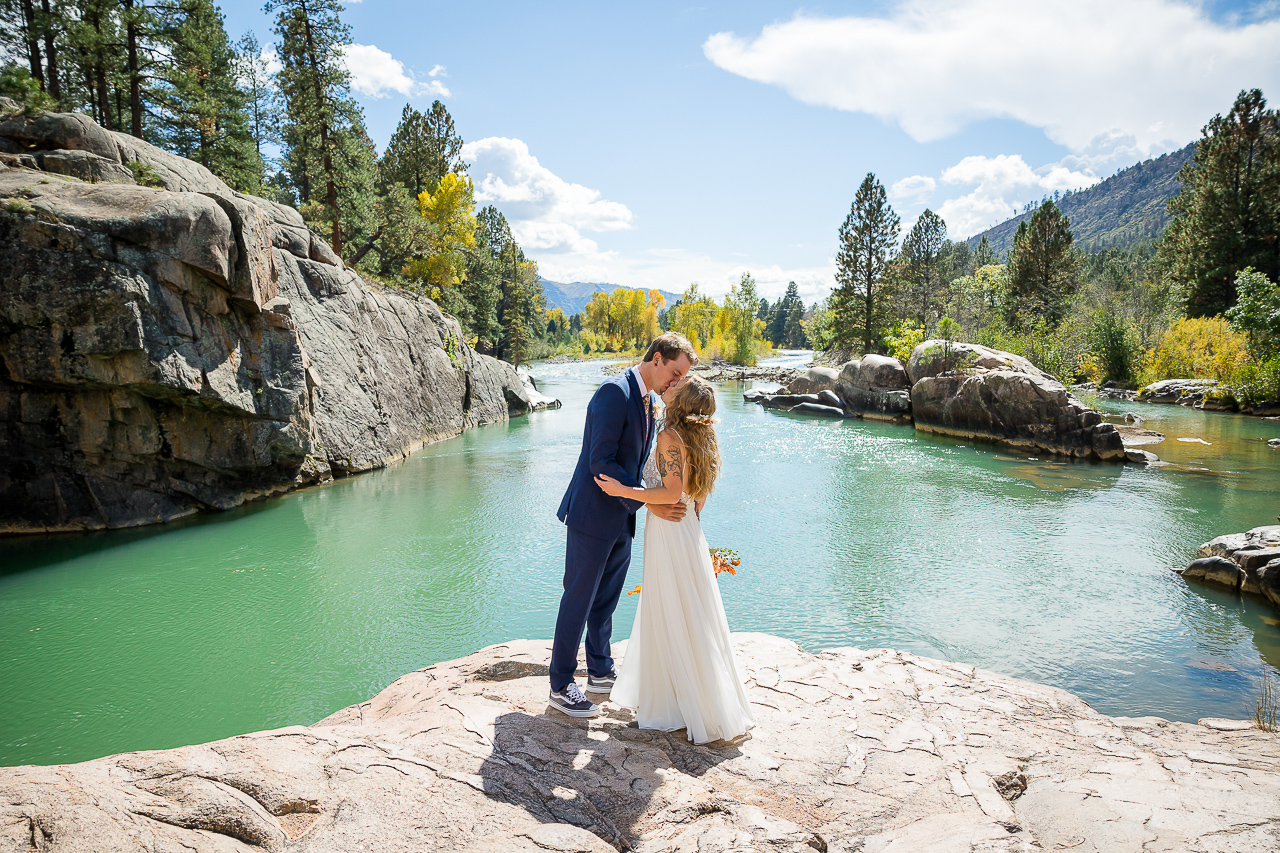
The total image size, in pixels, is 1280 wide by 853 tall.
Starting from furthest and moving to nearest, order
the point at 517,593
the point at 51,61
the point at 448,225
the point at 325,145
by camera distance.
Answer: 1. the point at 448,225
2. the point at 325,145
3. the point at 51,61
4. the point at 517,593

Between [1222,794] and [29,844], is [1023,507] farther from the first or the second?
[29,844]

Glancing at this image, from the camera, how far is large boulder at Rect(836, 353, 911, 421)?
2523 centimetres

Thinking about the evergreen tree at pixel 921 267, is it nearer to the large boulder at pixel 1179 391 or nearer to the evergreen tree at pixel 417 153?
the large boulder at pixel 1179 391

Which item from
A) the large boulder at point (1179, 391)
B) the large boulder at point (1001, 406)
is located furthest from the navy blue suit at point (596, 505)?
the large boulder at point (1179, 391)

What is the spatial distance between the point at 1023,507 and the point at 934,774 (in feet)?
35.2

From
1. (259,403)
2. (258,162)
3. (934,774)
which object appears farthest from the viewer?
(258,162)

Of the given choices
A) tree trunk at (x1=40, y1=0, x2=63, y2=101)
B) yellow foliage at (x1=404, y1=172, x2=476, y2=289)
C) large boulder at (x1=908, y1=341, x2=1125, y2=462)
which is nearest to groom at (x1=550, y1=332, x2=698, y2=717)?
large boulder at (x1=908, y1=341, x2=1125, y2=462)

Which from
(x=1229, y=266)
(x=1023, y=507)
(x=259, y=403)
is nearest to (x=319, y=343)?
(x=259, y=403)

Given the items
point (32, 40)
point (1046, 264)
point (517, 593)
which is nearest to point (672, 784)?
point (517, 593)

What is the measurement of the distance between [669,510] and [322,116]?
21.1m

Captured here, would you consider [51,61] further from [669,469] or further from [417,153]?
[669,469]

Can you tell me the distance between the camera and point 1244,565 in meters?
7.80

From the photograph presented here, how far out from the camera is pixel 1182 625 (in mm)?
7031

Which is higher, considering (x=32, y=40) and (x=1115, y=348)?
(x=32, y=40)
